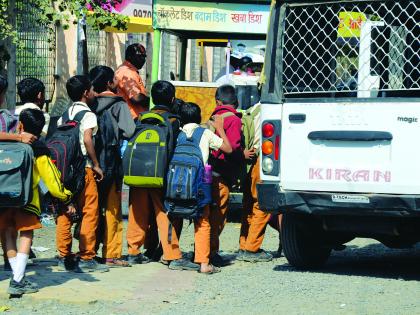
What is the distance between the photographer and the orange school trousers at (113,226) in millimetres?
9969

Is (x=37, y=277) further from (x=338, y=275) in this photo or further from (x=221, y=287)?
(x=338, y=275)

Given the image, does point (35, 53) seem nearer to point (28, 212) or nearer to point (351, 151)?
point (351, 151)

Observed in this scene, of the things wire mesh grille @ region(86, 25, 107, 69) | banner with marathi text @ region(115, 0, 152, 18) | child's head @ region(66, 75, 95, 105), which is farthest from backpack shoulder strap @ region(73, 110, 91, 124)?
wire mesh grille @ region(86, 25, 107, 69)

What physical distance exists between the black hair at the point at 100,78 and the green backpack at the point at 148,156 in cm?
59

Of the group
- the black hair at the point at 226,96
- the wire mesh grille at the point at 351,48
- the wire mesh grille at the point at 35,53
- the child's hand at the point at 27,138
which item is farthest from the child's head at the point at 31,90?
the wire mesh grille at the point at 35,53

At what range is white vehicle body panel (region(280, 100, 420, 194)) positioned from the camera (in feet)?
29.5

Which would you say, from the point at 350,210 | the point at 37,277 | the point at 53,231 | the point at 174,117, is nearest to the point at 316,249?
the point at 350,210

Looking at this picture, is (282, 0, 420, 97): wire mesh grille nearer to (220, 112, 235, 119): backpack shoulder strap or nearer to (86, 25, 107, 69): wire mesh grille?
(220, 112, 235, 119): backpack shoulder strap

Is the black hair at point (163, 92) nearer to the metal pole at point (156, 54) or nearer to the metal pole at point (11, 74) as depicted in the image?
the metal pole at point (156, 54)

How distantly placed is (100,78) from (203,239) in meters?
1.73

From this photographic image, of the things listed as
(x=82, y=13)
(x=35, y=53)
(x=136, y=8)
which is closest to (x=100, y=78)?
(x=82, y=13)

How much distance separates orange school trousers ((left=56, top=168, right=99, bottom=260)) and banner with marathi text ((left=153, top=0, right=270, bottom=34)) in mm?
4671

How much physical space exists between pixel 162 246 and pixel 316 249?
4.66ft

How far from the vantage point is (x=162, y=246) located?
10219 millimetres
